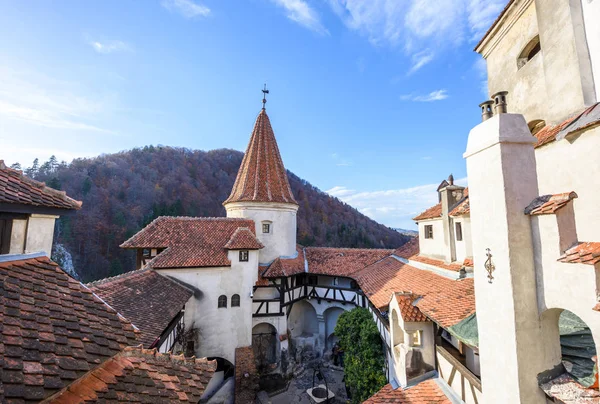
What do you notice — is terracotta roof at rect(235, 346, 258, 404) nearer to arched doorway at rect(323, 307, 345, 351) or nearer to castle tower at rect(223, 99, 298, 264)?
castle tower at rect(223, 99, 298, 264)

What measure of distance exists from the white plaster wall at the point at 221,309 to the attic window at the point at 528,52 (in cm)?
1228

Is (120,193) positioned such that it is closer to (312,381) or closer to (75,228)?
(75,228)

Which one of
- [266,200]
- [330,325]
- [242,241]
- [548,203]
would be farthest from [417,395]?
[330,325]

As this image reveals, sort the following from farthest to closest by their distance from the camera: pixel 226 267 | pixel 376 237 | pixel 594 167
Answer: pixel 376 237, pixel 226 267, pixel 594 167

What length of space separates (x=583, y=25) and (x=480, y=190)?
166 inches

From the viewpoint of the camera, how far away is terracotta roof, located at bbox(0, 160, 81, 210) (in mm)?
3607

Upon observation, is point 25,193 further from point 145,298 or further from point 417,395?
point 417,395

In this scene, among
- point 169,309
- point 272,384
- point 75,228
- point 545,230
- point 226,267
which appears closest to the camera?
point 545,230

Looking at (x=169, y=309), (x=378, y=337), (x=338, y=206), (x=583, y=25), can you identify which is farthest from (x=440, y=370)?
(x=338, y=206)

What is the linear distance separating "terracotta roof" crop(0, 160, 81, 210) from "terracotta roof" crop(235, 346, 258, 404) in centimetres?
1140

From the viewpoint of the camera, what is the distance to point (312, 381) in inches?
582

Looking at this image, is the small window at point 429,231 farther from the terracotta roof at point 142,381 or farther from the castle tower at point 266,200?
the terracotta roof at point 142,381

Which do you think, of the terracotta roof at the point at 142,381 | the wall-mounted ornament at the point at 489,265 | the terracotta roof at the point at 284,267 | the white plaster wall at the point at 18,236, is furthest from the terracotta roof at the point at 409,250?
the white plaster wall at the point at 18,236

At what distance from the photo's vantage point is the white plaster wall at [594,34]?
453 centimetres
